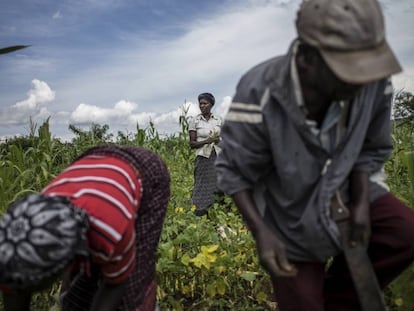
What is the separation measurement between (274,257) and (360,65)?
1.85 ft

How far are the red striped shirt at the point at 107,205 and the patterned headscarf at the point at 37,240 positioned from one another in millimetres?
77

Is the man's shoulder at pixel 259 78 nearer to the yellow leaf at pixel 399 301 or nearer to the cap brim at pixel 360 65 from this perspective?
the cap brim at pixel 360 65

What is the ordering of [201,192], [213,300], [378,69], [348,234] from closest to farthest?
1. [378,69]
2. [348,234]
3. [213,300]
4. [201,192]

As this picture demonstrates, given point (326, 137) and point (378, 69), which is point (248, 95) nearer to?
point (326, 137)

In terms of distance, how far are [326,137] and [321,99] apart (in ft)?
0.39

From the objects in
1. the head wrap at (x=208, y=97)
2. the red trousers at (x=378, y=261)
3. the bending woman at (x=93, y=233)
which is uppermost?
the head wrap at (x=208, y=97)

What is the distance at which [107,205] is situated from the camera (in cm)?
136

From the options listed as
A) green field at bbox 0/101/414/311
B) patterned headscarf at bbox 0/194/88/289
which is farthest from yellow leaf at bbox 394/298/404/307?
patterned headscarf at bbox 0/194/88/289

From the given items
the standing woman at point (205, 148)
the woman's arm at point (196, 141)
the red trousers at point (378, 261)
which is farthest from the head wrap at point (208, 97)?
the red trousers at point (378, 261)

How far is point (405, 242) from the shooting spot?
1.50m

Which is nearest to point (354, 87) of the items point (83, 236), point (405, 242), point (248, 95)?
point (248, 95)

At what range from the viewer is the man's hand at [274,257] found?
1355mm

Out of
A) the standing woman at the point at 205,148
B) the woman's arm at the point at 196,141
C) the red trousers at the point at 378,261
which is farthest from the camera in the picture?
the woman's arm at the point at 196,141

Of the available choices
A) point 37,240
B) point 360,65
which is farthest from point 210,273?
point 360,65
